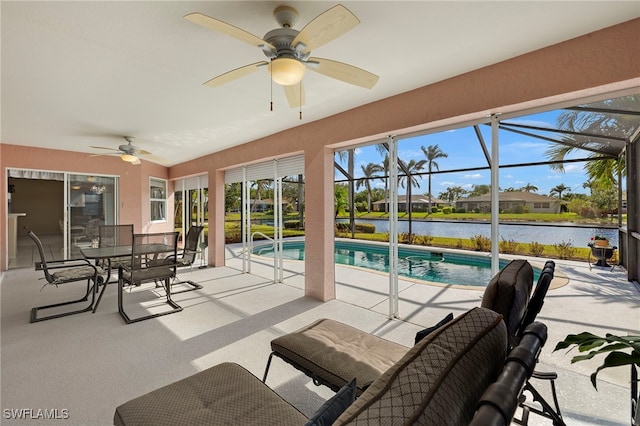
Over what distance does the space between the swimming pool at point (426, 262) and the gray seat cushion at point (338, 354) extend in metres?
3.74

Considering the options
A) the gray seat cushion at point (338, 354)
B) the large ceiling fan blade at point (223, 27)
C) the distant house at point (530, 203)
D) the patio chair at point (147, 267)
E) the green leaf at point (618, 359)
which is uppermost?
the large ceiling fan blade at point (223, 27)

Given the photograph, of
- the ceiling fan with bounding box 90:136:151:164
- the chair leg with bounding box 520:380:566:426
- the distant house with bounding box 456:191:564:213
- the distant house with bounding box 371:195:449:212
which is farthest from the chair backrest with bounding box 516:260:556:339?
the ceiling fan with bounding box 90:136:151:164

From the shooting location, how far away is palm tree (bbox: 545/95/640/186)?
8.98 feet

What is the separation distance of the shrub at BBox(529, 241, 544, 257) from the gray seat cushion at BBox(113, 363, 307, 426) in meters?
3.88

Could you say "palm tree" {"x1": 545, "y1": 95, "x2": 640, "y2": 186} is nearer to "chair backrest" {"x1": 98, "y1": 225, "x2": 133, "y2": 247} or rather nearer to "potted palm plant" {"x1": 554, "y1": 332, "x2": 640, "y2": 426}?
"potted palm plant" {"x1": 554, "y1": 332, "x2": 640, "y2": 426}

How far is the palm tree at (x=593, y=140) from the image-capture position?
2.74 metres

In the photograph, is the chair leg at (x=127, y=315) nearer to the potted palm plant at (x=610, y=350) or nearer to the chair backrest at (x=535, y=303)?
the chair backrest at (x=535, y=303)

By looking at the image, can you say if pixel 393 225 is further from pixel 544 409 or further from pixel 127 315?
pixel 127 315

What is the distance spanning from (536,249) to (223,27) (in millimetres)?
4424

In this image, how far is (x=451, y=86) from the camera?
2908 millimetres

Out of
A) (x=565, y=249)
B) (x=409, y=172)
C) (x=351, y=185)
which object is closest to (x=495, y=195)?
(x=565, y=249)

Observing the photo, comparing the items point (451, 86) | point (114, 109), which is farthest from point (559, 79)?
point (114, 109)

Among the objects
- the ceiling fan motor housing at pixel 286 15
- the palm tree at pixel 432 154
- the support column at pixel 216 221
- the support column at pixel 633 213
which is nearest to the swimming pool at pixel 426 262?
the palm tree at pixel 432 154

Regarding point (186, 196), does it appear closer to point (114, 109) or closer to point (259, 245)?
point (259, 245)
